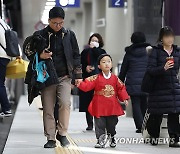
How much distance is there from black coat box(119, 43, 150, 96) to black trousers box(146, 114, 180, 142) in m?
2.11

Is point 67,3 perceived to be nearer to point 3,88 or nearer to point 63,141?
point 3,88

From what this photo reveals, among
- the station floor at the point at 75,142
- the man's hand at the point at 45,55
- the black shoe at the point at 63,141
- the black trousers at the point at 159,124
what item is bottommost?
the station floor at the point at 75,142

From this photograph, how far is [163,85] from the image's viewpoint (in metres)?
8.45

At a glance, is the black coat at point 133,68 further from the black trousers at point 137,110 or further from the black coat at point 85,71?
the black coat at point 85,71

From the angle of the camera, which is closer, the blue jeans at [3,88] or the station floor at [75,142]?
the station floor at [75,142]

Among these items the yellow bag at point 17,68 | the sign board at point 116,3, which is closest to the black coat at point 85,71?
the yellow bag at point 17,68

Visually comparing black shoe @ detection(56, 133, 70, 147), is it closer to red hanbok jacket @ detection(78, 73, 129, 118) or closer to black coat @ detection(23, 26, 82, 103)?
red hanbok jacket @ detection(78, 73, 129, 118)

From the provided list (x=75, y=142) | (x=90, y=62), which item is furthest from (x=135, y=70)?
(x=75, y=142)

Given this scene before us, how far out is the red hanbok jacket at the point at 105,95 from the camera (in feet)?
27.4

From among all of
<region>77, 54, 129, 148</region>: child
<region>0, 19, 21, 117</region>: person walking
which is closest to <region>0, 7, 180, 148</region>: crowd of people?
<region>77, 54, 129, 148</region>: child

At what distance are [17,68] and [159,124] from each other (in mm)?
3180

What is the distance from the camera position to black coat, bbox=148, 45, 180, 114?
8359 mm

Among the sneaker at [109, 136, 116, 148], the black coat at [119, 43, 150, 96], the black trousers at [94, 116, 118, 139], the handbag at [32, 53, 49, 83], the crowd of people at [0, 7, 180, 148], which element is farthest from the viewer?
the black coat at [119, 43, 150, 96]

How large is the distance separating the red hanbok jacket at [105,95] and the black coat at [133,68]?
7.91 feet
